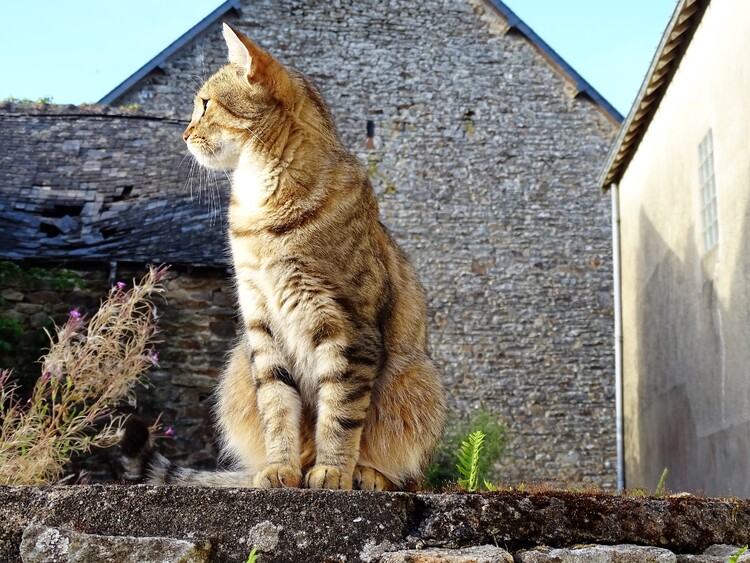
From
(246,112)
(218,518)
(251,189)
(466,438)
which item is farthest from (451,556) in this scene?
(466,438)

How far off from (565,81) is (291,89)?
49.9ft

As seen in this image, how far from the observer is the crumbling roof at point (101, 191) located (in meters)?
10.6

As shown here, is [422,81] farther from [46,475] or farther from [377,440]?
[377,440]

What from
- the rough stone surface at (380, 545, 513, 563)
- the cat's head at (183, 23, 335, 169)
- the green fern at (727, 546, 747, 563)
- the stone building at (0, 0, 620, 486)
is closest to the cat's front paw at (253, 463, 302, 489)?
Result: the rough stone surface at (380, 545, 513, 563)

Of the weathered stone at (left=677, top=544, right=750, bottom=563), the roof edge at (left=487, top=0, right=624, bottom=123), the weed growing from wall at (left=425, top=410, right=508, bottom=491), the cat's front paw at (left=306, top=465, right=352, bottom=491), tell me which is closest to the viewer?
the weathered stone at (left=677, top=544, right=750, bottom=563)

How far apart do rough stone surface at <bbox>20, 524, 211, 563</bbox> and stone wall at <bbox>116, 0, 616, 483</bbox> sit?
14.6m

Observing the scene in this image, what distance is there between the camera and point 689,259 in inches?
378

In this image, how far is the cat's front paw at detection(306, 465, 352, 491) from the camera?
3.13 metres

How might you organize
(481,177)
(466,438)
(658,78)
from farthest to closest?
1. (481,177)
2. (466,438)
3. (658,78)

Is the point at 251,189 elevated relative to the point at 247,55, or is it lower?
lower

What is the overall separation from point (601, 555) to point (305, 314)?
55.4 inches

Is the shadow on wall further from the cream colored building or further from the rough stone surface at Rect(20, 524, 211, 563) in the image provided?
the rough stone surface at Rect(20, 524, 211, 563)

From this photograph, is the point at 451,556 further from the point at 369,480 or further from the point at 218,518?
the point at 369,480

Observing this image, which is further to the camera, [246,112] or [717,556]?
[246,112]
